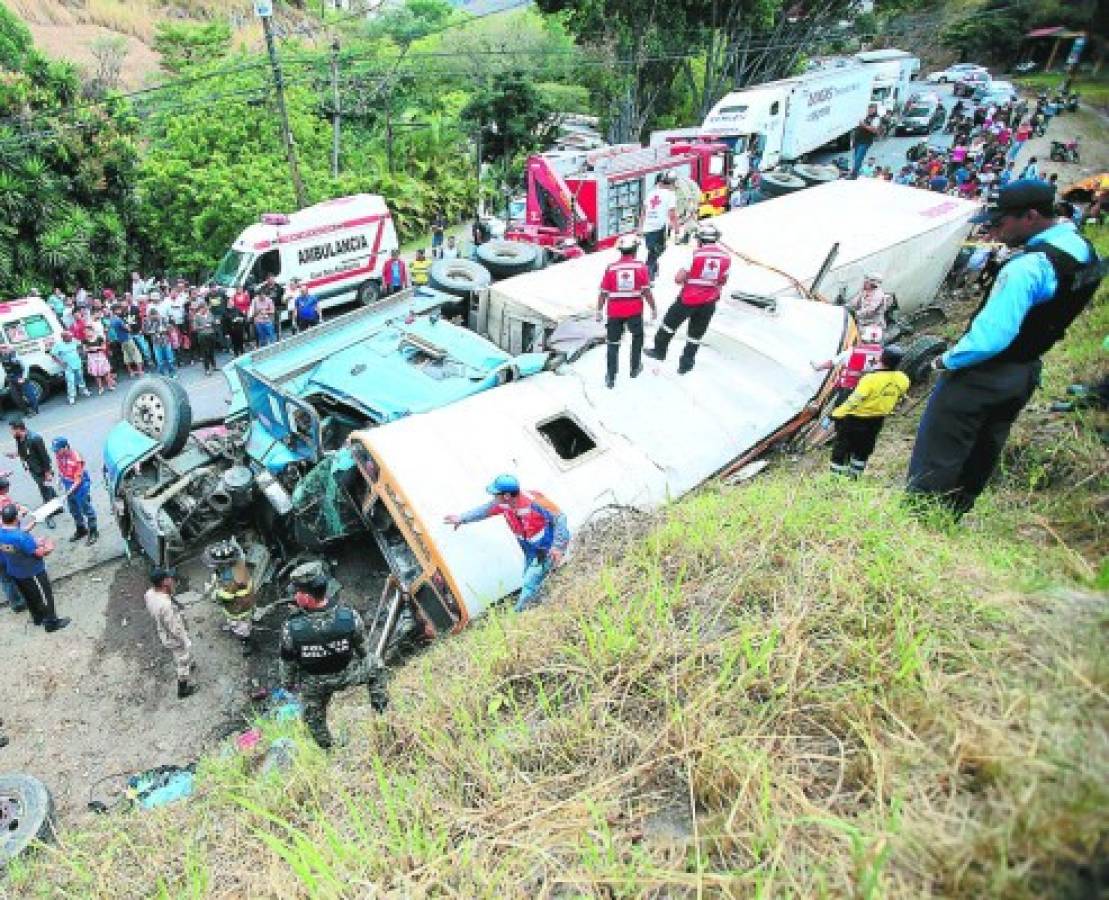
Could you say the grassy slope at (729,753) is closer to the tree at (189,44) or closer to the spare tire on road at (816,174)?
the spare tire on road at (816,174)

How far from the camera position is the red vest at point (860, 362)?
652 centimetres

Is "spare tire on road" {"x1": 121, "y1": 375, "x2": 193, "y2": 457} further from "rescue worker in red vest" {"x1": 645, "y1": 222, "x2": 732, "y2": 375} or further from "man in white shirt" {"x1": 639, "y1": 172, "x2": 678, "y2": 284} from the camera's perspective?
"man in white shirt" {"x1": 639, "y1": 172, "x2": 678, "y2": 284}

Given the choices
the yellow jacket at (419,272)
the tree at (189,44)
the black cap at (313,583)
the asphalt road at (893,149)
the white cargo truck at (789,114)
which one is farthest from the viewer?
the tree at (189,44)

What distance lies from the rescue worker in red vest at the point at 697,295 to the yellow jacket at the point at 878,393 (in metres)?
1.63

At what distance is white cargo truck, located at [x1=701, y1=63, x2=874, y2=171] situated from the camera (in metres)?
20.1

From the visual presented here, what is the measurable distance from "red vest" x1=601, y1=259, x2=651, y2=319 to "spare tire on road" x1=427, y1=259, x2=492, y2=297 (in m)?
3.66

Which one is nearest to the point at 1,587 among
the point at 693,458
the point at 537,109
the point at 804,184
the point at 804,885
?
the point at 693,458

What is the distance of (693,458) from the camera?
626cm

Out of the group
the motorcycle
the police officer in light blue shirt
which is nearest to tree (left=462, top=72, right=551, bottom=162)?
the motorcycle

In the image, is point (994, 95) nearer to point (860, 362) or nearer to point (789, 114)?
point (789, 114)

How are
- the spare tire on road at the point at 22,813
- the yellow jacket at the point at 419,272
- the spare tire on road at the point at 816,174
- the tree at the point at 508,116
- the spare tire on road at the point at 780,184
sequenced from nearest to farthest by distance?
the spare tire on road at the point at 22,813
the yellow jacket at the point at 419,272
the spare tire on road at the point at 780,184
the spare tire on road at the point at 816,174
the tree at the point at 508,116

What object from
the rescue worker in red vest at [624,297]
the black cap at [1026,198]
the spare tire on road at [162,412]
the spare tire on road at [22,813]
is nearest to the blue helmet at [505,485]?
the rescue worker in red vest at [624,297]

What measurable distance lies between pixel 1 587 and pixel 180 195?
1302cm

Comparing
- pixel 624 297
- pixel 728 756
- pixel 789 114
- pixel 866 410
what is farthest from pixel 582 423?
pixel 789 114
